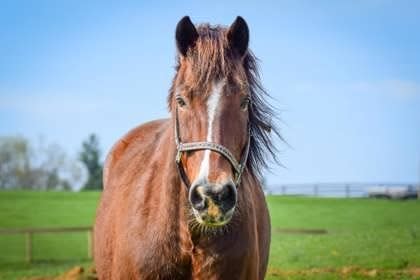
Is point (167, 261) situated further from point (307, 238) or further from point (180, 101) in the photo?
point (307, 238)

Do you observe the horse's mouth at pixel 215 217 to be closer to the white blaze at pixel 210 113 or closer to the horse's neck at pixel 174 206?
the white blaze at pixel 210 113

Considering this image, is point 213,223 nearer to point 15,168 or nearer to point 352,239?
point 352,239

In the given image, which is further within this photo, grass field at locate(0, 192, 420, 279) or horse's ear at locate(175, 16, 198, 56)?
grass field at locate(0, 192, 420, 279)

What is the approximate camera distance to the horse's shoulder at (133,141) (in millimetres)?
A: 5657

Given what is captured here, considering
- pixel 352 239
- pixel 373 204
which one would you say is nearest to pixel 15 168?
pixel 373 204

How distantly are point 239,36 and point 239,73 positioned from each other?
0.31 metres

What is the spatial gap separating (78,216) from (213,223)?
98.0 ft

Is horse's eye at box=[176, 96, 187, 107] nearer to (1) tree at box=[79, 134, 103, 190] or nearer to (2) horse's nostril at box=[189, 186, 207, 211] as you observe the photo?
(2) horse's nostril at box=[189, 186, 207, 211]

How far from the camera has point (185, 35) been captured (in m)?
3.63

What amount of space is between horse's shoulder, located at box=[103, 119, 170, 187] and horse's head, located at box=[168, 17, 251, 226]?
1.91 metres

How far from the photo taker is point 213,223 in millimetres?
3137

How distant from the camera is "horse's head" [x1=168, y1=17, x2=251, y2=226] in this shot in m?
3.06

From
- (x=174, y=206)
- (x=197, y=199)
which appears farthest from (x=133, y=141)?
(x=197, y=199)

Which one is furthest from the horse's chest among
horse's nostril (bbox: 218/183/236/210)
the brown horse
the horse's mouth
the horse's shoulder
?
the horse's shoulder
